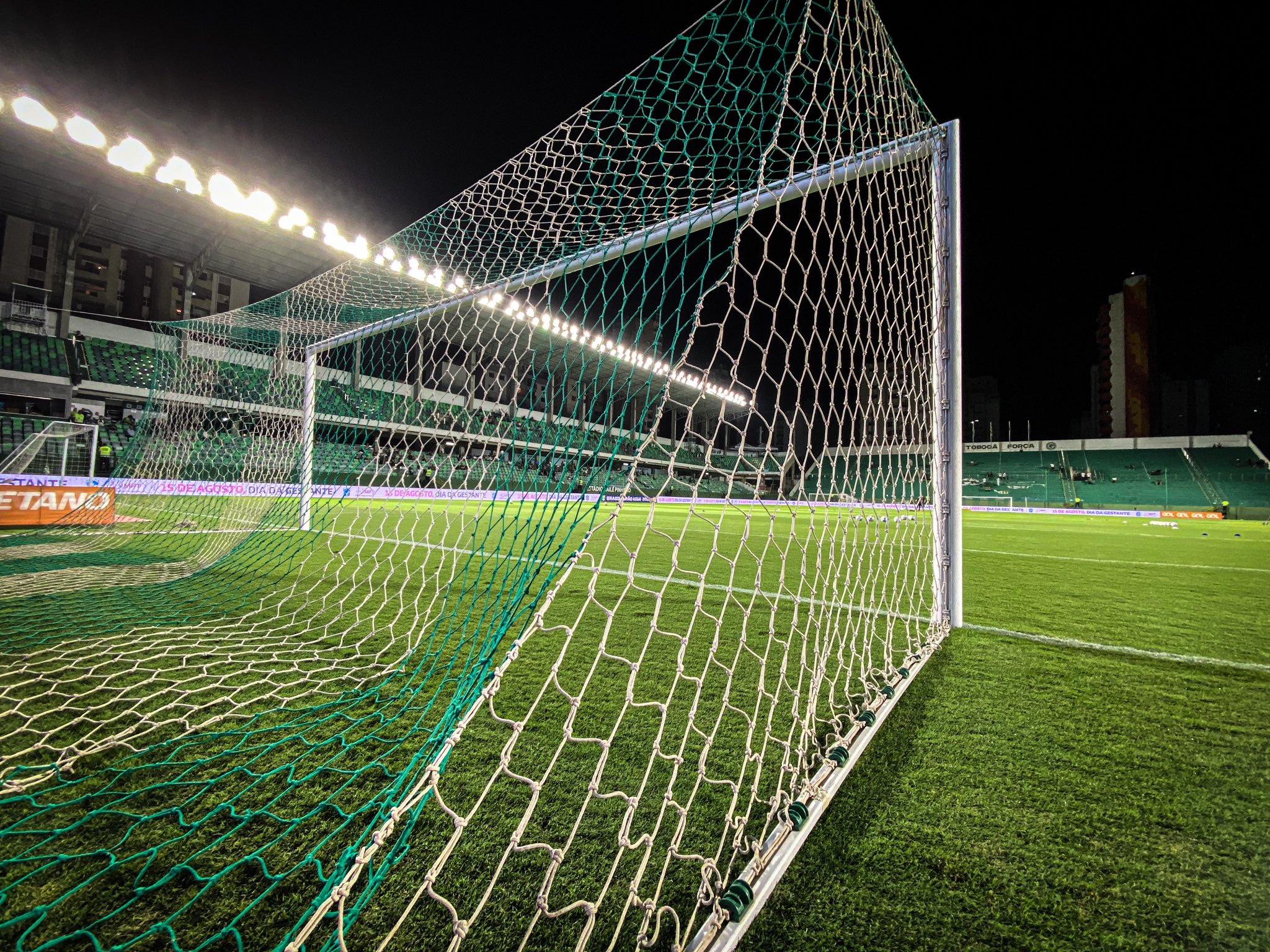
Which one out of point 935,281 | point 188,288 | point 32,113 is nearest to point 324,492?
point 32,113

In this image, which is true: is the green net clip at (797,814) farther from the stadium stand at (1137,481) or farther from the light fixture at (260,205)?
the stadium stand at (1137,481)

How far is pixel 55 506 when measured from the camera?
591 centimetres

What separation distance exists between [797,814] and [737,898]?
0.82 ft

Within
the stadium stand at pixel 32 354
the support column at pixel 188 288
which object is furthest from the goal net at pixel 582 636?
the support column at pixel 188 288

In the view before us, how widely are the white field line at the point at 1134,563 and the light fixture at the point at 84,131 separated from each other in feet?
53.6

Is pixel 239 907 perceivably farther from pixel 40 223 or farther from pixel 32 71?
pixel 40 223

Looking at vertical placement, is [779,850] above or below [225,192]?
below

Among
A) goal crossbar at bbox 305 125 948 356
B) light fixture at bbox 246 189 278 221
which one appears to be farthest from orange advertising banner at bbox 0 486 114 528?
light fixture at bbox 246 189 278 221

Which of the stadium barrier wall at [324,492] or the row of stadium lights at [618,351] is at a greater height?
the row of stadium lights at [618,351]

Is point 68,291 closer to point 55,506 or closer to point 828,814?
point 55,506

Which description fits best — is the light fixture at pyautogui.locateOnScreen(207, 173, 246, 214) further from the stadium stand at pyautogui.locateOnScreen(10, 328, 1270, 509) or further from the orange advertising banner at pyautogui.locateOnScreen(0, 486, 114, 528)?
the orange advertising banner at pyautogui.locateOnScreen(0, 486, 114, 528)

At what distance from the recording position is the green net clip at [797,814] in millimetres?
954

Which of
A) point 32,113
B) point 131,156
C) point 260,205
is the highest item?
point 131,156

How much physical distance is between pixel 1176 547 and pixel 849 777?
27.8ft
